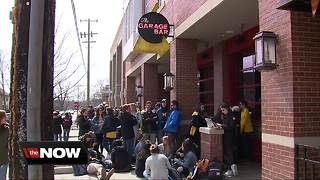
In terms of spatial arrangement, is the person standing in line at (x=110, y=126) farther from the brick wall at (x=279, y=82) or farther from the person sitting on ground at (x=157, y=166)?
the brick wall at (x=279, y=82)

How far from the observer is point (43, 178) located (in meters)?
4.90

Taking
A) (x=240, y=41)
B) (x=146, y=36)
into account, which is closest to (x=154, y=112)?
(x=146, y=36)

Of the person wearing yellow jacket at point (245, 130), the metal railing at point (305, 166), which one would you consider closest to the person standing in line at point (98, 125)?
the person wearing yellow jacket at point (245, 130)

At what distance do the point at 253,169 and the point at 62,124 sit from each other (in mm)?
12150

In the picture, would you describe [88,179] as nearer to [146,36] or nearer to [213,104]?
[146,36]

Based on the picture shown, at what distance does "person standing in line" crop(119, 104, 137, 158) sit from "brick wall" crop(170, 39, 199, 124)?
5.94ft

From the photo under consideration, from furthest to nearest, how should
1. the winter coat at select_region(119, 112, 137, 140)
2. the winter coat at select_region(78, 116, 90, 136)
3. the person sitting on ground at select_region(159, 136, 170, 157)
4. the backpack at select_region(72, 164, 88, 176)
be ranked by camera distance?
the winter coat at select_region(78, 116, 90, 136), the winter coat at select_region(119, 112, 137, 140), the person sitting on ground at select_region(159, 136, 170, 157), the backpack at select_region(72, 164, 88, 176)

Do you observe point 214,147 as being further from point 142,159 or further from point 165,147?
point 142,159

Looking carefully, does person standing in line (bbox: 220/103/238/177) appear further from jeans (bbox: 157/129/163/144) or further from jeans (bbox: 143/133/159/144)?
jeans (bbox: 143/133/159/144)

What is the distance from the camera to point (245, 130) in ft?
38.8

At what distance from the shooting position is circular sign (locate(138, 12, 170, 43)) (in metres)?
14.0

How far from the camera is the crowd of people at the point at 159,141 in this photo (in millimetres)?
10242

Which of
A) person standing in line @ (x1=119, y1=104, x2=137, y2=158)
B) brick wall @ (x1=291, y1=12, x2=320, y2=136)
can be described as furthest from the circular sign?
brick wall @ (x1=291, y1=12, x2=320, y2=136)

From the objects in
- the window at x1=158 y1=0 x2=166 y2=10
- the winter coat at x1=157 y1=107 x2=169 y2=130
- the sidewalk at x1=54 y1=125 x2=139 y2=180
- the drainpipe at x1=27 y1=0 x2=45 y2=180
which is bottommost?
the sidewalk at x1=54 y1=125 x2=139 y2=180
